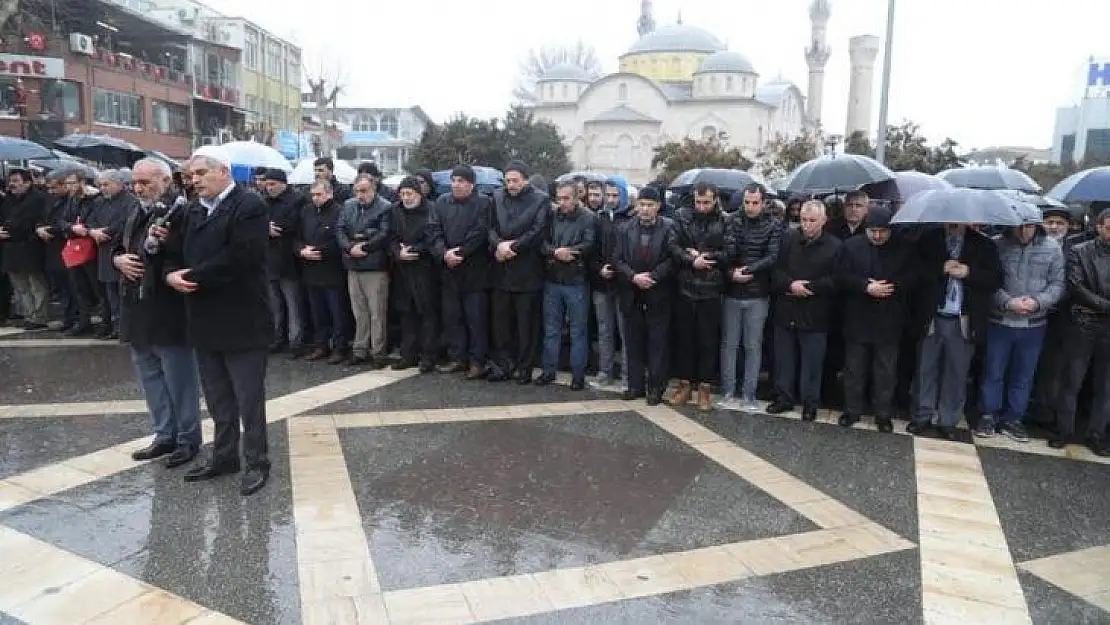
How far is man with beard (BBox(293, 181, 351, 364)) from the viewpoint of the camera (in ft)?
28.5

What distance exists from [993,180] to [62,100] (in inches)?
1465

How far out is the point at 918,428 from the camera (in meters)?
6.79

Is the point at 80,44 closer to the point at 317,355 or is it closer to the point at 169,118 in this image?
the point at 169,118

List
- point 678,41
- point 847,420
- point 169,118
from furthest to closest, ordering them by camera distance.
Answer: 1. point 678,41
2. point 169,118
3. point 847,420

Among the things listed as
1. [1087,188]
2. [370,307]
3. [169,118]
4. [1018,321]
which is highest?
[169,118]

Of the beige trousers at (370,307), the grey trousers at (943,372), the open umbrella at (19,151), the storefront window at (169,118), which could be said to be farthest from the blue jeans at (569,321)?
the storefront window at (169,118)

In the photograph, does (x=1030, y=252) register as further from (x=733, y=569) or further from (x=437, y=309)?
(x=437, y=309)

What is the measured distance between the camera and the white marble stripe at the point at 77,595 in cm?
363

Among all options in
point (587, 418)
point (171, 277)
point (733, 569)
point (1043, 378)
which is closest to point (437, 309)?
point (587, 418)

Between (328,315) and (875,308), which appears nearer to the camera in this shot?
(875,308)

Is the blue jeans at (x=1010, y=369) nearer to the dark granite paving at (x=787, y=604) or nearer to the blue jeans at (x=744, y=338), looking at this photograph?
the blue jeans at (x=744, y=338)

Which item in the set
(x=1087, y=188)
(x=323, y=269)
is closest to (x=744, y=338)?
(x=1087, y=188)

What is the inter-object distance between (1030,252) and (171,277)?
6465mm

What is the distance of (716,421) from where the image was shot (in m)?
6.96
